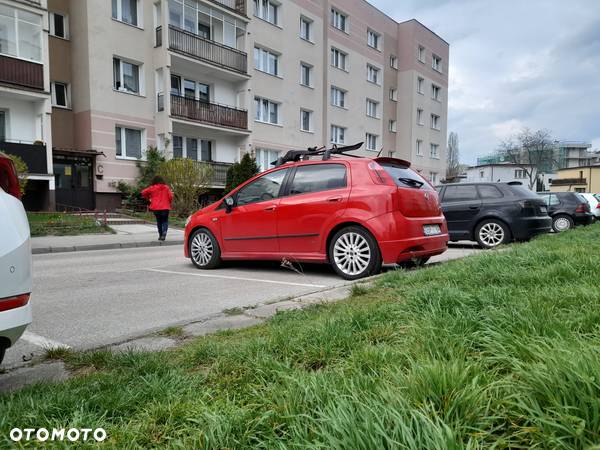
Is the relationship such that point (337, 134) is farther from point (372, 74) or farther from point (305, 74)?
point (372, 74)

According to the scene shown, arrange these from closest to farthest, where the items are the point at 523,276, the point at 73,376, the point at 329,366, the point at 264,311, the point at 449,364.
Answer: the point at 449,364
the point at 329,366
the point at 73,376
the point at 523,276
the point at 264,311

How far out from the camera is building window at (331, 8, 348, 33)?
35.3 m

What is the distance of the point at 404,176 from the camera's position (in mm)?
6926


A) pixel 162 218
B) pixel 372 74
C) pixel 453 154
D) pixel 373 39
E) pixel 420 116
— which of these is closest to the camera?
pixel 162 218

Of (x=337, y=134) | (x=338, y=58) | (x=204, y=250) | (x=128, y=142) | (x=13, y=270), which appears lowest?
(x=204, y=250)

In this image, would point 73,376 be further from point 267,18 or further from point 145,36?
point 267,18

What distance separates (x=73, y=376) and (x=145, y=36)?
23842mm

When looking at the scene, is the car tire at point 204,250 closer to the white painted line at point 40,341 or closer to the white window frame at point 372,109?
the white painted line at point 40,341

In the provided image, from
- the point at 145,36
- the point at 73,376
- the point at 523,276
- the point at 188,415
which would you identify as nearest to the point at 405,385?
the point at 188,415

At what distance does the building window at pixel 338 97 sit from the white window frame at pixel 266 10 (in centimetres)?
719

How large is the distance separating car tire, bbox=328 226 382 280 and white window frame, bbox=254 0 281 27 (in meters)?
26.1

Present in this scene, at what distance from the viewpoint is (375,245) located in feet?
21.0

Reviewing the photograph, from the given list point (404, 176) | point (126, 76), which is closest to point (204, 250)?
point (404, 176)

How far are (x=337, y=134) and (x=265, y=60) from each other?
900 cm
